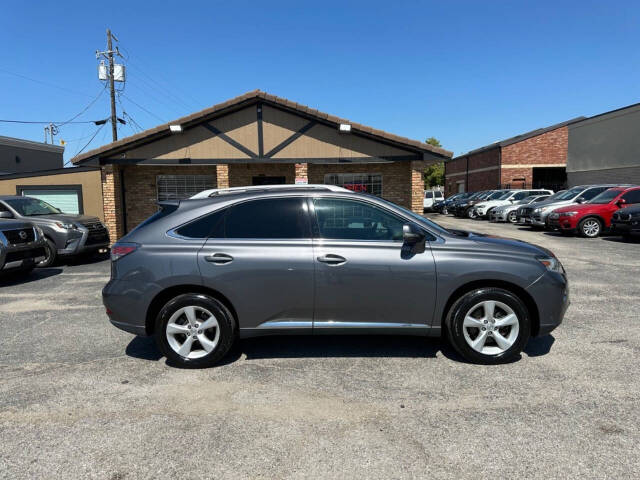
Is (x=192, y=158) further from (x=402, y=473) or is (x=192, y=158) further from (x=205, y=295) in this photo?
(x=402, y=473)

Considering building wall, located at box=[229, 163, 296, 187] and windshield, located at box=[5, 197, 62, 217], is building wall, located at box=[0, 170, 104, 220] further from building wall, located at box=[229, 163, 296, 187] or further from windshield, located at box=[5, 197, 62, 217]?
building wall, located at box=[229, 163, 296, 187]

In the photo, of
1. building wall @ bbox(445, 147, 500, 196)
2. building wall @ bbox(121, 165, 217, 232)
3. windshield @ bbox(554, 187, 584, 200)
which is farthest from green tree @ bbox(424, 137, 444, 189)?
building wall @ bbox(121, 165, 217, 232)

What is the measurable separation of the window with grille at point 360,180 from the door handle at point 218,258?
1137 cm

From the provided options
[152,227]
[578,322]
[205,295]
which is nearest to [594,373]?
[578,322]

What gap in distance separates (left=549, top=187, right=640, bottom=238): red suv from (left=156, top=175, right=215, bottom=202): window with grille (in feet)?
40.6

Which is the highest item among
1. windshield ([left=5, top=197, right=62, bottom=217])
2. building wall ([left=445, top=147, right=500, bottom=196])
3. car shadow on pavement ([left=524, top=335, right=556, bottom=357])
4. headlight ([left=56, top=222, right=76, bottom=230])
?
building wall ([left=445, top=147, right=500, bottom=196])

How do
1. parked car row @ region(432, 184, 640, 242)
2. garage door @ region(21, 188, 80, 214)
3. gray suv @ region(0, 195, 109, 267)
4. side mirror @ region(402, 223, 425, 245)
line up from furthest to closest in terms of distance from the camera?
garage door @ region(21, 188, 80, 214) → parked car row @ region(432, 184, 640, 242) → gray suv @ region(0, 195, 109, 267) → side mirror @ region(402, 223, 425, 245)

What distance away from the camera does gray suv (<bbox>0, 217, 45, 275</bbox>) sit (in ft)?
25.5

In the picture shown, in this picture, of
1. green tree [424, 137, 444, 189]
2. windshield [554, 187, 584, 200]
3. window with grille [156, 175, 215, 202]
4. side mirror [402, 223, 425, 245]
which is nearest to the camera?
side mirror [402, 223, 425, 245]

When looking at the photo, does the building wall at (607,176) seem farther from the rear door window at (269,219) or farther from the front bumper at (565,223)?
the rear door window at (269,219)

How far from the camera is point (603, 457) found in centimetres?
254

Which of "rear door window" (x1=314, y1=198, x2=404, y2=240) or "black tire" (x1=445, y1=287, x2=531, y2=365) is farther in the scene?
"rear door window" (x1=314, y1=198, x2=404, y2=240)

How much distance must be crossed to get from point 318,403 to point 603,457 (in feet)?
6.08

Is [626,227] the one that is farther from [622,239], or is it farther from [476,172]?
[476,172]
